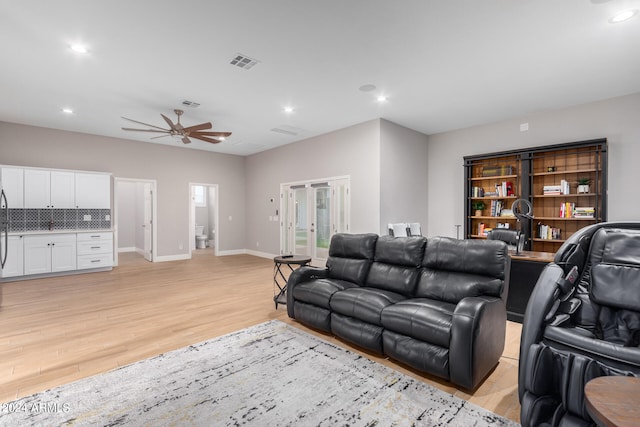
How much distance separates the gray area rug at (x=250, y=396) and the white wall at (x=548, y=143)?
187 inches

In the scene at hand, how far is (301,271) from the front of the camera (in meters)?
3.61

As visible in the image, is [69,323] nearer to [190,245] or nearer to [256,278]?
[256,278]

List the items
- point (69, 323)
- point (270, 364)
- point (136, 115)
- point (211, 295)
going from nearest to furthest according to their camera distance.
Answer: point (270, 364)
point (69, 323)
point (211, 295)
point (136, 115)

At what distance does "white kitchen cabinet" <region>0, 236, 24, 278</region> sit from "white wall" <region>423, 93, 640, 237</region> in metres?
8.26

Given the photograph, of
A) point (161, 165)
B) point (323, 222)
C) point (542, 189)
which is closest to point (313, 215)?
point (323, 222)

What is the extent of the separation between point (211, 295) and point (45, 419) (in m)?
2.85

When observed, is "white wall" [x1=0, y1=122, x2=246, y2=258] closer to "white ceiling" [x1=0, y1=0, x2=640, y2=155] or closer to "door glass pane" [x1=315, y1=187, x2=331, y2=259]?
"white ceiling" [x1=0, y1=0, x2=640, y2=155]

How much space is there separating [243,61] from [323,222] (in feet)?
13.4

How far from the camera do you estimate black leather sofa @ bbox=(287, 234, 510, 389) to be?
87.4 inches

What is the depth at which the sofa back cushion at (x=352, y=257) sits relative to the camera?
3490 mm

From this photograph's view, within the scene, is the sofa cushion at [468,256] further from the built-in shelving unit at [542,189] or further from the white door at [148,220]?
the white door at [148,220]

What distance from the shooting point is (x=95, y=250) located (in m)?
6.60

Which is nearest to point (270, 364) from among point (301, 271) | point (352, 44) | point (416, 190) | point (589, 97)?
point (301, 271)

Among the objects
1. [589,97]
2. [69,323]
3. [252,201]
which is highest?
[589,97]
